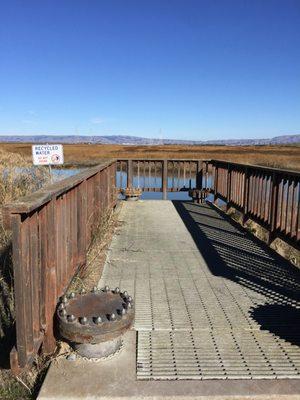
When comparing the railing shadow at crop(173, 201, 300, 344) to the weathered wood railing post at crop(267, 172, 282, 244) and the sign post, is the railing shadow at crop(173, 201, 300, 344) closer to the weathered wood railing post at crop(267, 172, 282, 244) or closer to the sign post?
the weathered wood railing post at crop(267, 172, 282, 244)

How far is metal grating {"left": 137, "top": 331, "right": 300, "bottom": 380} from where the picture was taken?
9.17ft

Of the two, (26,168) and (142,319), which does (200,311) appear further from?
(26,168)

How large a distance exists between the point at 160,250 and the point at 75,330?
128 inches

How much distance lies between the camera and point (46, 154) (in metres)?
7.81

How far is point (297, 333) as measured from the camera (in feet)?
11.1

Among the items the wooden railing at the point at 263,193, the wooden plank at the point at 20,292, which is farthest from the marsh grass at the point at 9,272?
the wooden railing at the point at 263,193

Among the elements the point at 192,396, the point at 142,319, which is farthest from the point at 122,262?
the point at 192,396

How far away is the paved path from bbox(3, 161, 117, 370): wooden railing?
751 millimetres

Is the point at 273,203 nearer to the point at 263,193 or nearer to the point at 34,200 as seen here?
the point at 263,193

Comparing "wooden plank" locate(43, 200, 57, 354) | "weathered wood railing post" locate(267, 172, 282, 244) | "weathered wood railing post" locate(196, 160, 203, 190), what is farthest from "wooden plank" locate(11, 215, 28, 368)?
"weathered wood railing post" locate(196, 160, 203, 190)

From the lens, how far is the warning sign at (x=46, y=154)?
7.67 m

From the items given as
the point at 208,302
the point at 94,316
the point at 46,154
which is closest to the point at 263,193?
the point at 208,302

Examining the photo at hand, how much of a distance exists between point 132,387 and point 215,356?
73 centimetres

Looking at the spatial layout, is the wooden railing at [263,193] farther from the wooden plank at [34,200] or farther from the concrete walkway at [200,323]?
the wooden plank at [34,200]
